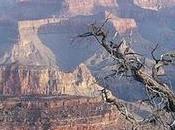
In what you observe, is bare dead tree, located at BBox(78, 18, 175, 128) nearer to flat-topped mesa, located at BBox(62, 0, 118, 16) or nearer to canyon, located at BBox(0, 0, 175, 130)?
canyon, located at BBox(0, 0, 175, 130)

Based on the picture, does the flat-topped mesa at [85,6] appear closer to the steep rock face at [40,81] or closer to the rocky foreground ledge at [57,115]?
the steep rock face at [40,81]

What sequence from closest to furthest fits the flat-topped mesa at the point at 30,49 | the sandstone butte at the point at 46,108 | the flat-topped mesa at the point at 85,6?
1. the sandstone butte at the point at 46,108
2. the flat-topped mesa at the point at 30,49
3. the flat-topped mesa at the point at 85,6

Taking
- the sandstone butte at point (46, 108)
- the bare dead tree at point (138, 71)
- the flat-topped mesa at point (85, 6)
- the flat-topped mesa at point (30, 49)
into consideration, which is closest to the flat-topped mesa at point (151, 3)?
the flat-topped mesa at point (85, 6)

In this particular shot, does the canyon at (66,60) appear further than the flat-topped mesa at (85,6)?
No

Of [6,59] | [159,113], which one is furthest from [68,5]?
[159,113]

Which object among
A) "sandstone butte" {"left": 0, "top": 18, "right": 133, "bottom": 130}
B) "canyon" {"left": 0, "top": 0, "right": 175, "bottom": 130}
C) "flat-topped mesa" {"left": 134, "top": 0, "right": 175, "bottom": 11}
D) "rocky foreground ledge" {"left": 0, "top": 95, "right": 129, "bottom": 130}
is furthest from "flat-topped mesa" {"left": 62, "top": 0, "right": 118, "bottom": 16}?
"rocky foreground ledge" {"left": 0, "top": 95, "right": 129, "bottom": 130}
